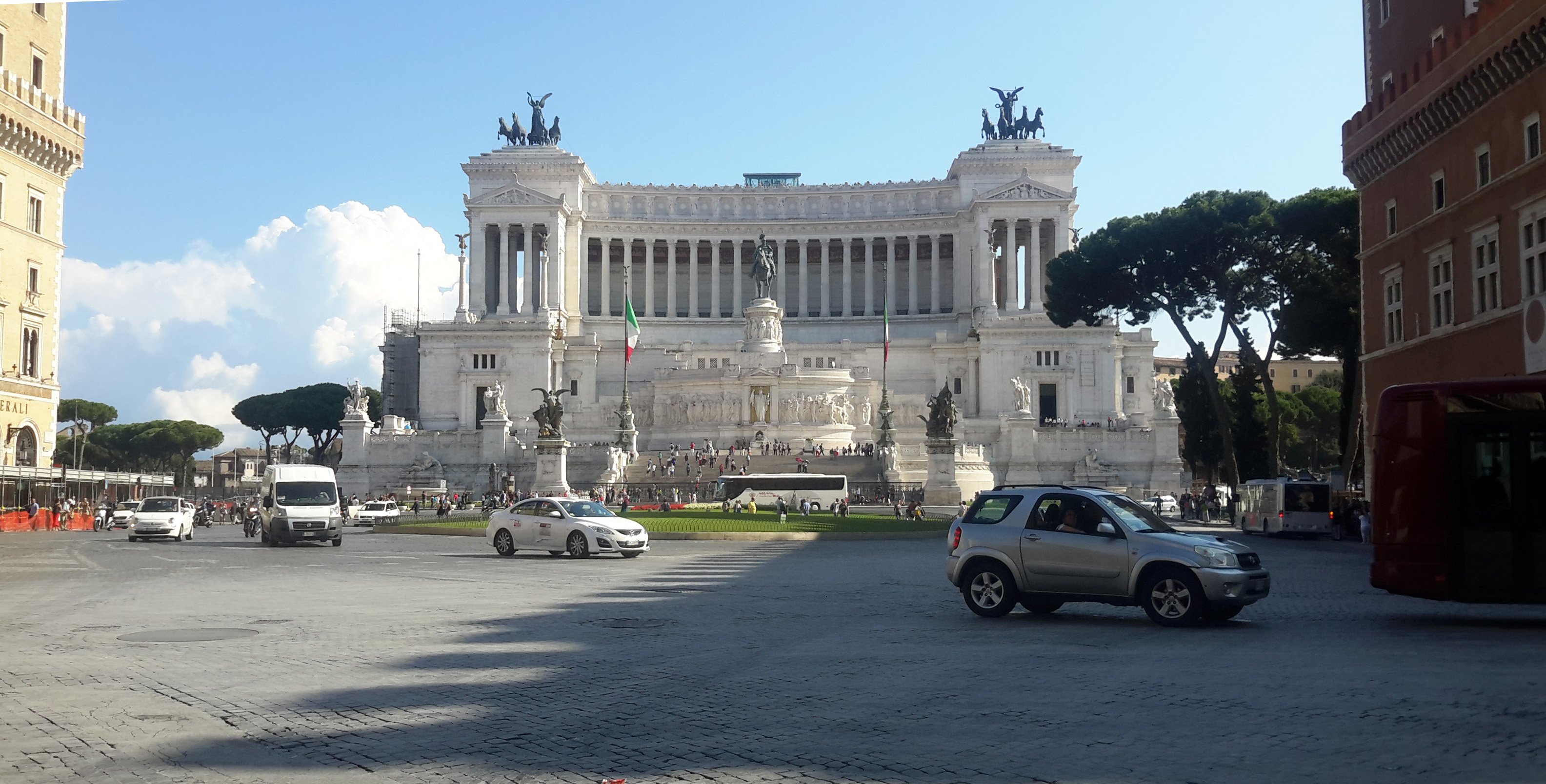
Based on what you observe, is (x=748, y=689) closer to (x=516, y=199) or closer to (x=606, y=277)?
(x=516, y=199)

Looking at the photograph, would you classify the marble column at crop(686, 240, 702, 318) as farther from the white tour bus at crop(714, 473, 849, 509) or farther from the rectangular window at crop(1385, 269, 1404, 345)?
the rectangular window at crop(1385, 269, 1404, 345)

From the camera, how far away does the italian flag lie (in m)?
81.9

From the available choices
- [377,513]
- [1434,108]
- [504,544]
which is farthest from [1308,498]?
[377,513]

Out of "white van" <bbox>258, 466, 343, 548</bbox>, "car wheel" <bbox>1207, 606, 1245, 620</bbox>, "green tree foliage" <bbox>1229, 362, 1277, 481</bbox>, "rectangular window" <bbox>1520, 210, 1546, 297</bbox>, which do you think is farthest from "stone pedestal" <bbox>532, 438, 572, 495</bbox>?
"car wheel" <bbox>1207, 606, 1245, 620</bbox>

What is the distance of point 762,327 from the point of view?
91.9m

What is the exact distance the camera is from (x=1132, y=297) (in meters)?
64.1

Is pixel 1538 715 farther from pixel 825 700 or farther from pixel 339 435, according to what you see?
pixel 339 435

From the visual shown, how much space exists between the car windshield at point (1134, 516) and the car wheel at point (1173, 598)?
0.59 m

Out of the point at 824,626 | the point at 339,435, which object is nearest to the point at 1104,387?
the point at 339,435

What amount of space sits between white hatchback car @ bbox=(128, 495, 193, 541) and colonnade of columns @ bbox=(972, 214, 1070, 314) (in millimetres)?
68175

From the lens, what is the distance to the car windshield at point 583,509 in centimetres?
3091

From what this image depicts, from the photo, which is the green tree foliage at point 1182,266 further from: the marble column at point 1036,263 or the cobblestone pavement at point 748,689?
the cobblestone pavement at point 748,689

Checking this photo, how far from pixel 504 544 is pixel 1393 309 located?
90.5ft

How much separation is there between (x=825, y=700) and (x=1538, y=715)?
5482 mm
